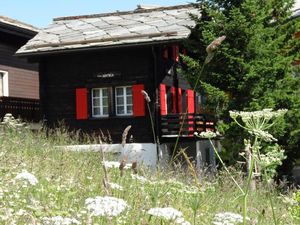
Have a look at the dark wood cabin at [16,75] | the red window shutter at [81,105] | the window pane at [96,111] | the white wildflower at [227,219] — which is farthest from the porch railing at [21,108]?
Answer: the white wildflower at [227,219]

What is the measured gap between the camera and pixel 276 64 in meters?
15.4

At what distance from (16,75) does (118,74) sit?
5822 mm

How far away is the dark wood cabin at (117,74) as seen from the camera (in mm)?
21375

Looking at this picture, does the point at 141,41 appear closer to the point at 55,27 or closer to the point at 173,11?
the point at 173,11

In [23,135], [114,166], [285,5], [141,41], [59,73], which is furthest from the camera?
[59,73]

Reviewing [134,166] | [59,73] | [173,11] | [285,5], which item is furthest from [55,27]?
[134,166]

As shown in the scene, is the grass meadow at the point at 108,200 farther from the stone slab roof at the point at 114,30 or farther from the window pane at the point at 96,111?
the window pane at the point at 96,111

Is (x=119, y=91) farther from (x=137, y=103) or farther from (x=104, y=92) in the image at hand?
(x=137, y=103)

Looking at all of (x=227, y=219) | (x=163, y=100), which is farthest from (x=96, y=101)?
(x=227, y=219)

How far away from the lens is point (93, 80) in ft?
74.0

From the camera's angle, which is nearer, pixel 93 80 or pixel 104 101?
pixel 104 101

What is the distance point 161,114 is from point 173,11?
4.66 metres

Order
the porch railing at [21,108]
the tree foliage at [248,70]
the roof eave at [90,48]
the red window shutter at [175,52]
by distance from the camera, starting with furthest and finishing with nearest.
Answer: the red window shutter at [175,52], the porch railing at [21,108], the roof eave at [90,48], the tree foliage at [248,70]

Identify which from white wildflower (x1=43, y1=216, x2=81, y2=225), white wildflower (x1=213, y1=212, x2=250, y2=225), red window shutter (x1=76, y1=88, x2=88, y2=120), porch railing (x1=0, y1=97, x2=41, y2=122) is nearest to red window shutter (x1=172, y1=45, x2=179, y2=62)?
red window shutter (x1=76, y1=88, x2=88, y2=120)
